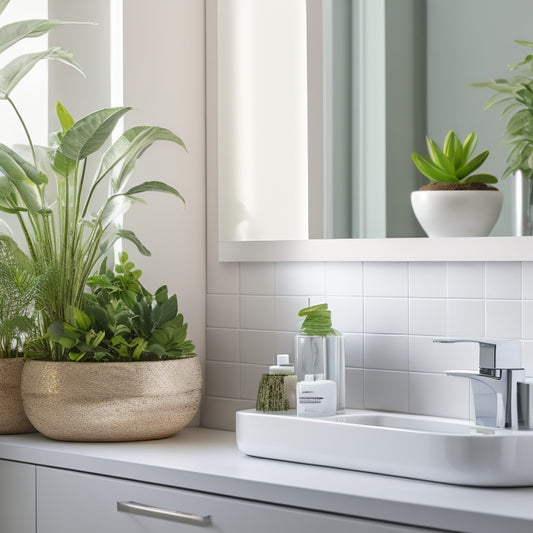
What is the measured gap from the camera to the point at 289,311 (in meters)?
2.12

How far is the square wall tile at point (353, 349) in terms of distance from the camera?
2.01m

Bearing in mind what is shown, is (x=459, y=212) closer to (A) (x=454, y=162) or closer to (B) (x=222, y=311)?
(A) (x=454, y=162)

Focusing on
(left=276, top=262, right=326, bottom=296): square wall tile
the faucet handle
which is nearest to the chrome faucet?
the faucet handle

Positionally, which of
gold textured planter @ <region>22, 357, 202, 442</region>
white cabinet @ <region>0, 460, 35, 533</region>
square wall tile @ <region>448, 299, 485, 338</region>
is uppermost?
square wall tile @ <region>448, 299, 485, 338</region>

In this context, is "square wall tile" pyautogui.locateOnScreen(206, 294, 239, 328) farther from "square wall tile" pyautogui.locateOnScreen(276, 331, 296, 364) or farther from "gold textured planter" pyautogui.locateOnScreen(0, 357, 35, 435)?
"gold textured planter" pyautogui.locateOnScreen(0, 357, 35, 435)

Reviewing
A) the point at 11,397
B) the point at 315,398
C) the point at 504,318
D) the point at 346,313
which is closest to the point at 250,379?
the point at 346,313

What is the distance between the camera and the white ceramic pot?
1825 millimetres

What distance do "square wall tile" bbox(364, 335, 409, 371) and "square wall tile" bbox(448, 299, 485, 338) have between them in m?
0.11

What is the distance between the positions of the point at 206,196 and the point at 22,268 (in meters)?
0.52

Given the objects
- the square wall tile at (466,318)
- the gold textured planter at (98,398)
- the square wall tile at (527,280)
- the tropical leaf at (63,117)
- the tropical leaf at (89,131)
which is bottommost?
the gold textured planter at (98,398)

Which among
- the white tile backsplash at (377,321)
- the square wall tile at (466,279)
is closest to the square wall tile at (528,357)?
the white tile backsplash at (377,321)

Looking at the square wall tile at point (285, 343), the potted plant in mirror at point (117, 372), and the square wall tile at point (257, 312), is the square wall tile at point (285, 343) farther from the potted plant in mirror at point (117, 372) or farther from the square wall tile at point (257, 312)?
the potted plant in mirror at point (117, 372)

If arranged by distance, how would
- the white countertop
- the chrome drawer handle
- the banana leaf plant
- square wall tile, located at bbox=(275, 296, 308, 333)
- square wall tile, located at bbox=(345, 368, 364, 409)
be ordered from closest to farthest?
1. the white countertop
2. the chrome drawer handle
3. the banana leaf plant
4. square wall tile, located at bbox=(345, 368, 364, 409)
5. square wall tile, located at bbox=(275, 296, 308, 333)

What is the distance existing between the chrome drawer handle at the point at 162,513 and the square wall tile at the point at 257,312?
58 cm
